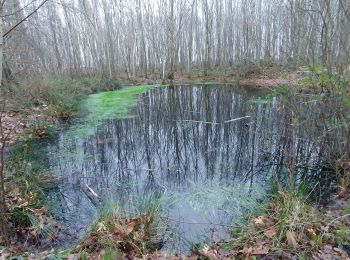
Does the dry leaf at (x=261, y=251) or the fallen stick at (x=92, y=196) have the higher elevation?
the dry leaf at (x=261, y=251)

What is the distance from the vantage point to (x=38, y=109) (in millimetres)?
9984

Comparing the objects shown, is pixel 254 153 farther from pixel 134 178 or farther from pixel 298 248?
pixel 298 248

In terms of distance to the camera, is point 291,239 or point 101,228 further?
point 101,228

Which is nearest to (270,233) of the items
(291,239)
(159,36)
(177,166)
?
(291,239)

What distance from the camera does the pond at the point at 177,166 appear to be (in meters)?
3.89

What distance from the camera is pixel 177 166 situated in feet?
18.8

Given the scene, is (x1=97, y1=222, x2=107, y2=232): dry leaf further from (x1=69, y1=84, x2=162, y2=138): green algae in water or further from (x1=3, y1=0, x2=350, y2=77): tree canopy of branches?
(x1=3, y1=0, x2=350, y2=77): tree canopy of branches

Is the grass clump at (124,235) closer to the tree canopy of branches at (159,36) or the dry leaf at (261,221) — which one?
the dry leaf at (261,221)

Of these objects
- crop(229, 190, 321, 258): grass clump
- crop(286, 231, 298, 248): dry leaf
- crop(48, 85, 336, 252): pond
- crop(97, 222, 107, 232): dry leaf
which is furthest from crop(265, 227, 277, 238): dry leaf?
crop(97, 222, 107, 232): dry leaf

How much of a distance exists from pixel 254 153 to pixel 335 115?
2143 millimetres

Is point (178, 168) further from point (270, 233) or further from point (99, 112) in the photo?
point (99, 112)

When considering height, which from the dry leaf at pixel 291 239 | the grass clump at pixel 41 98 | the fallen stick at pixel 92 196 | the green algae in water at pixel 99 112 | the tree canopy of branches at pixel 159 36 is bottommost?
Answer: the fallen stick at pixel 92 196

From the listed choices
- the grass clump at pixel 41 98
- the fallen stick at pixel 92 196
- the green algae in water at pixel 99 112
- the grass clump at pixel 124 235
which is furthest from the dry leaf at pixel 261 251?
the grass clump at pixel 41 98

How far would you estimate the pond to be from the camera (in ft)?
12.8
